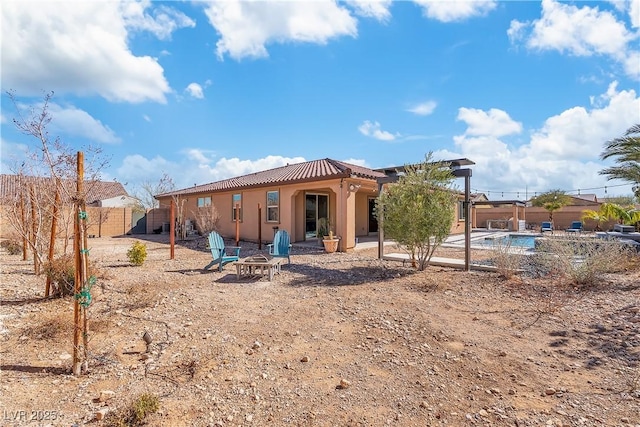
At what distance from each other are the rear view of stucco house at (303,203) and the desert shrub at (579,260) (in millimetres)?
5123

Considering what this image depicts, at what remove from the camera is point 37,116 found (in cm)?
382

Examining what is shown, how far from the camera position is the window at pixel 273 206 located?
566 inches

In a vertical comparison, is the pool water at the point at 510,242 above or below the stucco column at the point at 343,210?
below

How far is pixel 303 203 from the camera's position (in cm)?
1435

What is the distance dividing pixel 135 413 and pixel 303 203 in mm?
11928

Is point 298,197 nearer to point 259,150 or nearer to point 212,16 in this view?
point 259,150

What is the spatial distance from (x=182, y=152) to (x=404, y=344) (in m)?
16.6

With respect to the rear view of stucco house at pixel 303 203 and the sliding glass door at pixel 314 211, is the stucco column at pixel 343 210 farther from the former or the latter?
the sliding glass door at pixel 314 211

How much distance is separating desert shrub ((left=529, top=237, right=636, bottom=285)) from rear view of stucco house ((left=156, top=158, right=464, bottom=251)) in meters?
5.12

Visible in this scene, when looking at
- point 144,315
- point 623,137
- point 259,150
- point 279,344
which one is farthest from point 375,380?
point 259,150

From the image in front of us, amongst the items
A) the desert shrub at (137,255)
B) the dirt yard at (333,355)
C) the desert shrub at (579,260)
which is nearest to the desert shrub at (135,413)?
the dirt yard at (333,355)

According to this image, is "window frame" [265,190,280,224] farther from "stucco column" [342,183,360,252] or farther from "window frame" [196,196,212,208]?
"window frame" [196,196,212,208]

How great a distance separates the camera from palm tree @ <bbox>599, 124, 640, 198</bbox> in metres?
9.27

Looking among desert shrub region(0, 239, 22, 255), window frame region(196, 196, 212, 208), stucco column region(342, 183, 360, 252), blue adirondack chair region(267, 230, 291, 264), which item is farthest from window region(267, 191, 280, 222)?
desert shrub region(0, 239, 22, 255)
